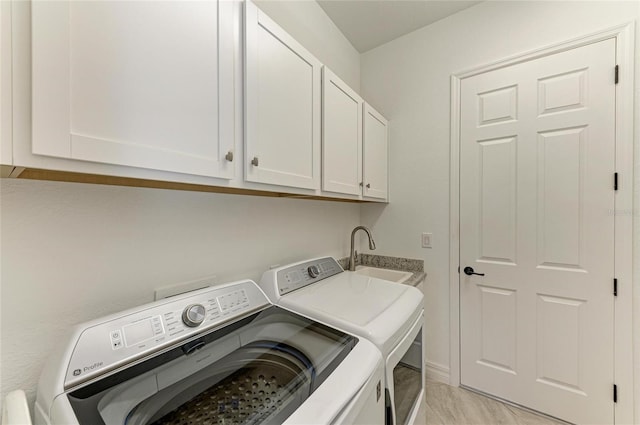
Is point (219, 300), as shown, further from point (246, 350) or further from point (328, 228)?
point (328, 228)

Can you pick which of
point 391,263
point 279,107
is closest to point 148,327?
point 279,107

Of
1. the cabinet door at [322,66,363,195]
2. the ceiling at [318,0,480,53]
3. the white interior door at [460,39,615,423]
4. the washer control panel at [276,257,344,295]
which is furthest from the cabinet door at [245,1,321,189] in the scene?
the white interior door at [460,39,615,423]

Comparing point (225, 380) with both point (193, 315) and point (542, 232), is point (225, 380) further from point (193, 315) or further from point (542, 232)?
point (542, 232)

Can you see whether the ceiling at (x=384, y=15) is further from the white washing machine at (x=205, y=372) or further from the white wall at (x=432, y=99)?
the white washing machine at (x=205, y=372)

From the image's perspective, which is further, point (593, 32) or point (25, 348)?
point (593, 32)

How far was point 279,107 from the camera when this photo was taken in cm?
106

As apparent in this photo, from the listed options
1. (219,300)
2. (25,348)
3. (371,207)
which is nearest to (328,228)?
(371,207)

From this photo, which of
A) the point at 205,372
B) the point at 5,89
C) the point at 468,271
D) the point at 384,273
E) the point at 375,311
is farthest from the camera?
the point at 384,273

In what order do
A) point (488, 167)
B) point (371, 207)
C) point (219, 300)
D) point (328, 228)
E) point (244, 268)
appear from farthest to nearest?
point (371, 207) < point (328, 228) < point (488, 167) < point (244, 268) < point (219, 300)

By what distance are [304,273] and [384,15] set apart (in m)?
2.07

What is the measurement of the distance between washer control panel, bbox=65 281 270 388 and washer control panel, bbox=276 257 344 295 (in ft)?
0.74

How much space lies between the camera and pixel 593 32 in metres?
1.53

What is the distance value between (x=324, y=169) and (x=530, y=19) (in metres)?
1.82

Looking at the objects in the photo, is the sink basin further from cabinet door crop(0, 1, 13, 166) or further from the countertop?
cabinet door crop(0, 1, 13, 166)
